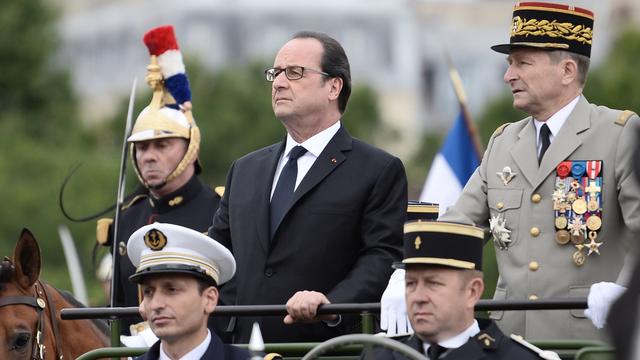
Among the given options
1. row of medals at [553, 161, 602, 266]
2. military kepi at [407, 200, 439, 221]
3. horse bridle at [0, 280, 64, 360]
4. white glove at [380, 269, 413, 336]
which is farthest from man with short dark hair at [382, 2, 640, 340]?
horse bridle at [0, 280, 64, 360]

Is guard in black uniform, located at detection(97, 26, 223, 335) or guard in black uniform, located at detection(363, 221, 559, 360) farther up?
guard in black uniform, located at detection(97, 26, 223, 335)

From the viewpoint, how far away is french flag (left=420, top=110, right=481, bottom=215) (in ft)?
46.2

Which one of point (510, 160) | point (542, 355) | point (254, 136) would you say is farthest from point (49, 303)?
point (254, 136)

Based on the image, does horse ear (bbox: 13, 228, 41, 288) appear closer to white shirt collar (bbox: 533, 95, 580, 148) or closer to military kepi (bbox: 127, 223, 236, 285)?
military kepi (bbox: 127, 223, 236, 285)

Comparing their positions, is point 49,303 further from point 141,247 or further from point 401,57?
point 401,57

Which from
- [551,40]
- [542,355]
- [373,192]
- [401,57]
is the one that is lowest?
[542,355]

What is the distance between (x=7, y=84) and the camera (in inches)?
1545

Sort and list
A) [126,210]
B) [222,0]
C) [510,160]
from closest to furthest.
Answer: [510,160] < [126,210] < [222,0]

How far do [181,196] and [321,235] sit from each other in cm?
263

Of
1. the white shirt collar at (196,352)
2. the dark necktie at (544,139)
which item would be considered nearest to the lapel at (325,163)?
the dark necktie at (544,139)

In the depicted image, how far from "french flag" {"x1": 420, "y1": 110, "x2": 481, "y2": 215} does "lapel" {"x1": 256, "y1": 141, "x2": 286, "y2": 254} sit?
403cm

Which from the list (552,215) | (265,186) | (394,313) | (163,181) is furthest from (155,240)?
(163,181)

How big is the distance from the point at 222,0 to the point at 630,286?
3708 inches

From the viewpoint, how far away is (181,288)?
841 cm
